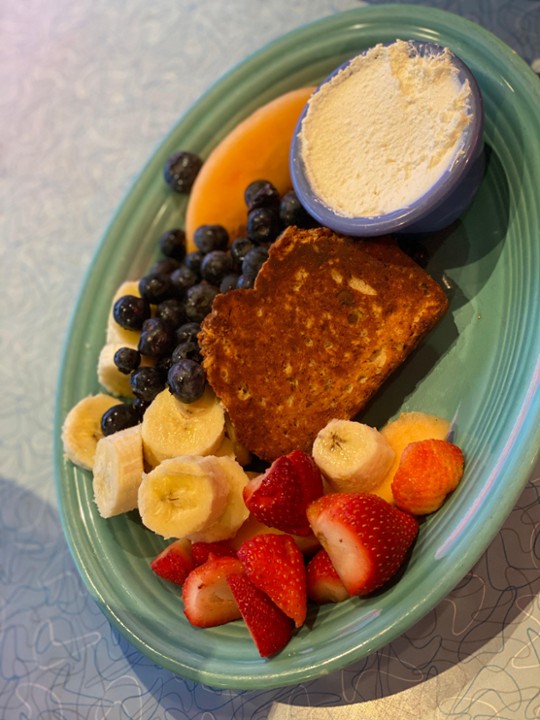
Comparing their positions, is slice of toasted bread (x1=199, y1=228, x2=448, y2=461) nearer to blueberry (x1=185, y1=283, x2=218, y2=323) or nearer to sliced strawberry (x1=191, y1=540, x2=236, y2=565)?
blueberry (x1=185, y1=283, x2=218, y2=323)

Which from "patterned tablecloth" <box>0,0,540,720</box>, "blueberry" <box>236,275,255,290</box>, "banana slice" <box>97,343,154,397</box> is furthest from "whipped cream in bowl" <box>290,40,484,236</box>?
"banana slice" <box>97,343,154,397</box>

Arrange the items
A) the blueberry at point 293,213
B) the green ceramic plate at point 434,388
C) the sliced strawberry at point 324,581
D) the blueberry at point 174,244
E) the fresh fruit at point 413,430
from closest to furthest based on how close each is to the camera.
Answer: the green ceramic plate at point 434,388 → the sliced strawberry at point 324,581 → the fresh fruit at point 413,430 → the blueberry at point 293,213 → the blueberry at point 174,244

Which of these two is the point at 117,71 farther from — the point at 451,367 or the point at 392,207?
the point at 451,367

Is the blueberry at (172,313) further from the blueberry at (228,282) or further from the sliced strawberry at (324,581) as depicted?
the sliced strawberry at (324,581)

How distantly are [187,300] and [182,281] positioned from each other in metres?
0.10

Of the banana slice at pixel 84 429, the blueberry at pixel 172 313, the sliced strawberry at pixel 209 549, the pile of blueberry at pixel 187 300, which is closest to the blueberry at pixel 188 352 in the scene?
the pile of blueberry at pixel 187 300

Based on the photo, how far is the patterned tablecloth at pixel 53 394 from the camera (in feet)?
4.03

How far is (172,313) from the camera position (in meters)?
1.63

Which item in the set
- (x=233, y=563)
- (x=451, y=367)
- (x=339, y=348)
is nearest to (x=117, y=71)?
(x=339, y=348)

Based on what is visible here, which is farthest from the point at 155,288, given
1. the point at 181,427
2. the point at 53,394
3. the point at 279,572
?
the point at 279,572

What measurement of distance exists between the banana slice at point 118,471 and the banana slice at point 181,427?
37 millimetres

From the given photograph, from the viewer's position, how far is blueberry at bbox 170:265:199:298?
172cm

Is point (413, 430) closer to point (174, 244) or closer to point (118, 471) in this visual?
point (118, 471)

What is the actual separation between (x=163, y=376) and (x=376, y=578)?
0.70 metres
